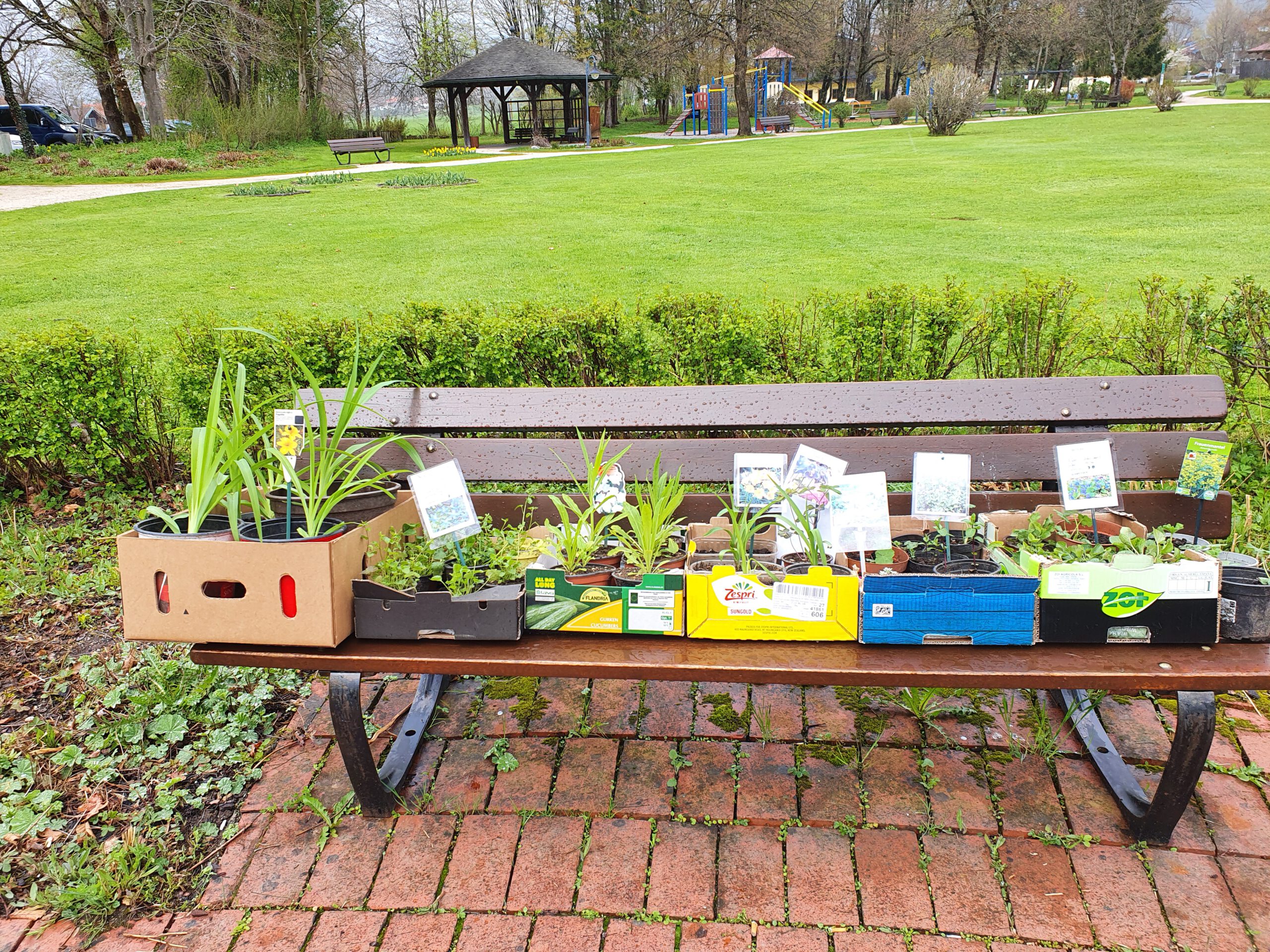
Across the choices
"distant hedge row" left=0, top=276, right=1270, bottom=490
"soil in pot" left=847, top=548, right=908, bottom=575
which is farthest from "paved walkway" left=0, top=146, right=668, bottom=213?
"soil in pot" left=847, top=548, right=908, bottom=575

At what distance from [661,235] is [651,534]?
335 inches

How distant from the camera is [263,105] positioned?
28797mm

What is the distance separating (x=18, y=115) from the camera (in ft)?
80.2

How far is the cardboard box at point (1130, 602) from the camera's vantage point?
1.97 meters

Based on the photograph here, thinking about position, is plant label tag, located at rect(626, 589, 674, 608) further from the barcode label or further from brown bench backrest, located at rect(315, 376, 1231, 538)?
brown bench backrest, located at rect(315, 376, 1231, 538)

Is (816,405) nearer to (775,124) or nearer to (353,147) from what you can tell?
(353,147)

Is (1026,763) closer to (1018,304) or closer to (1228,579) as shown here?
(1228,579)

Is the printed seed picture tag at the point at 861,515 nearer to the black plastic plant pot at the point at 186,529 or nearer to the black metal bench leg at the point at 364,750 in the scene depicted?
the black metal bench leg at the point at 364,750

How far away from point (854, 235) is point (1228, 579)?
8.41 m

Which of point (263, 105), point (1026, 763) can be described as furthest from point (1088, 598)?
point (263, 105)

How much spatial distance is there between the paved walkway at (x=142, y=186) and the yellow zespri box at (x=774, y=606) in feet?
56.5

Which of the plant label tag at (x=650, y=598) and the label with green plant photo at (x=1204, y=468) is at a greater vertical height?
the label with green plant photo at (x=1204, y=468)

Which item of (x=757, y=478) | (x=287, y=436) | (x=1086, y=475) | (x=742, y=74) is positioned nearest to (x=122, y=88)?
(x=742, y=74)

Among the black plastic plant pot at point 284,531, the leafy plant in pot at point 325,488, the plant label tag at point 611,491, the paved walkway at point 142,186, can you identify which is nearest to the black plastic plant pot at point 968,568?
the plant label tag at point 611,491
